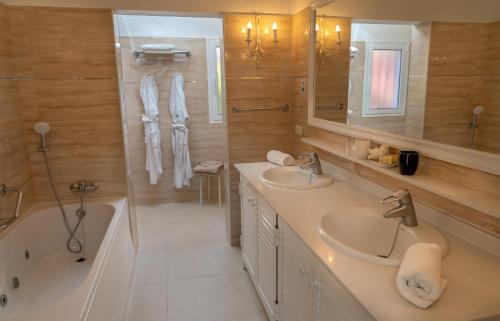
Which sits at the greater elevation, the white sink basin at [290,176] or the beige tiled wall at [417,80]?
the beige tiled wall at [417,80]

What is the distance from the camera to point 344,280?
3.92 ft

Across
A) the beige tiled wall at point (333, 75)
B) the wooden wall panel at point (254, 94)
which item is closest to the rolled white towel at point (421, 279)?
the beige tiled wall at point (333, 75)

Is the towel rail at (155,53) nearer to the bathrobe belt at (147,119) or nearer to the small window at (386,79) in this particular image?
the bathrobe belt at (147,119)

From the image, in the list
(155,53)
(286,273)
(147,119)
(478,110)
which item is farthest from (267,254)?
(155,53)

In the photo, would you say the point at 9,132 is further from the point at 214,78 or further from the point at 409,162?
the point at 409,162

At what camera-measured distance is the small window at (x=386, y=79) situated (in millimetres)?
1904

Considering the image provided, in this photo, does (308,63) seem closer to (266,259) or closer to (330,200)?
(330,200)

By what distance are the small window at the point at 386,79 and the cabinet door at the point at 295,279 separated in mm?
916

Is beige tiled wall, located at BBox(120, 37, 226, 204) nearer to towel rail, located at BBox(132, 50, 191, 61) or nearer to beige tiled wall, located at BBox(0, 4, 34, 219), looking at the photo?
towel rail, located at BBox(132, 50, 191, 61)

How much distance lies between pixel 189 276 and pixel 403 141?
2065mm

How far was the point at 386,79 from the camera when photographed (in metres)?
2.07

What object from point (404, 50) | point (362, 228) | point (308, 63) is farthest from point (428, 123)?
point (308, 63)

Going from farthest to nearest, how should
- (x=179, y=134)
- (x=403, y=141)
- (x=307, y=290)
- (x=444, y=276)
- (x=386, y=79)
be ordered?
(x=179, y=134), (x=386, y=79), (x=403, y=141), (x=307, y=290), (x=444, y=276)

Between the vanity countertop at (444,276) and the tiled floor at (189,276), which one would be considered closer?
the vanity countertop at (444,276)
